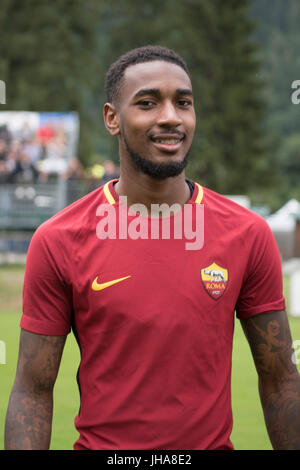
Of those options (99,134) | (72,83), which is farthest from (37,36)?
(99,134)

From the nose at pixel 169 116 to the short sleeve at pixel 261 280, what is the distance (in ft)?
Answer: 1.71

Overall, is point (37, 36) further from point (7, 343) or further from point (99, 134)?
point (7, 343)

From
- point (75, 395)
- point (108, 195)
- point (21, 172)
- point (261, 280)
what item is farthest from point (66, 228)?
point (21, 172)

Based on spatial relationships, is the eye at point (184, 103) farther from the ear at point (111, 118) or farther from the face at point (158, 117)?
the ear at point (111, 118)

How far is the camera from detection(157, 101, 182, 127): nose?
127 inches

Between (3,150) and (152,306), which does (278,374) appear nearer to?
(152,306)

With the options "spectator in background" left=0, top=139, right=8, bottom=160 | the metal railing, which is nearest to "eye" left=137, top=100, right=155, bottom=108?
the metal railing

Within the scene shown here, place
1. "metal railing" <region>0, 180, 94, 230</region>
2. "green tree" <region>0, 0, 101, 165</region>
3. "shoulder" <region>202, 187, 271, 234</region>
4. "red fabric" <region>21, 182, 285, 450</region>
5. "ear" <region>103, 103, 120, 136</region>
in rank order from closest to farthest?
"red fabric" <region>21, 182, 285, 450</region> < "shoulder" <region>202, 187, 271, 234</region> < "ear" <region>103, 103, 120, 136</region> < "metal railing" <region>0, 180, 94, 230</region> < "green tree" <region>0, 0, 101, 165</region>

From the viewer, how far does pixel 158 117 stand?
3.25 metres

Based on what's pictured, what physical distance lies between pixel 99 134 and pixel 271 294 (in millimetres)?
59052

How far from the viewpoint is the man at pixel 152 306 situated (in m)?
3.16

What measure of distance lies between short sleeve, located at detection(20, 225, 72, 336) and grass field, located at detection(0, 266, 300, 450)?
128 inches

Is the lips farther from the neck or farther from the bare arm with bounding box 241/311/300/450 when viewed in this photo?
the bare arm with bounding box 241/311/300/450

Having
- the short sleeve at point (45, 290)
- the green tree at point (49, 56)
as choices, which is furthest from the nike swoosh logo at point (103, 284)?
the green tree at point (49, 56)
